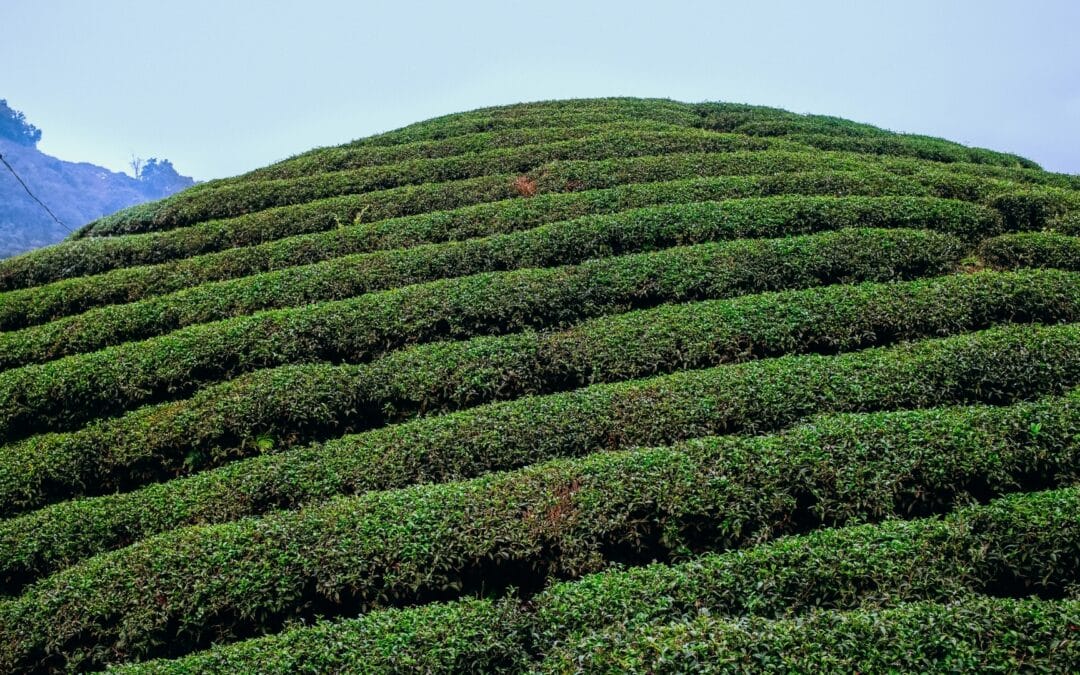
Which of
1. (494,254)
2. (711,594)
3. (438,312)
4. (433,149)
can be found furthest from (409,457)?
(433,149)

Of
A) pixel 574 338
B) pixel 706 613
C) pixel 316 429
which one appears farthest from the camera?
pixel 574 338

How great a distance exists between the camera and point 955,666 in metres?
6.64

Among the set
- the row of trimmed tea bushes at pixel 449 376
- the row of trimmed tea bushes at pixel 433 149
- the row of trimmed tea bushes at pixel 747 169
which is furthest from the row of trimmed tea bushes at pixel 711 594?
the row of trimmed tea bushes at pixel 433 149

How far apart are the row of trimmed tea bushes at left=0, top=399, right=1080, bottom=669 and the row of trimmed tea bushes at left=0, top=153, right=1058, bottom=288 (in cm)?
1055

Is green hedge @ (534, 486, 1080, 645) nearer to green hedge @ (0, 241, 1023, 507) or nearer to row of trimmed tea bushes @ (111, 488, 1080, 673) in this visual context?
row of trimmed tea bushes @ (111, 488, 1080, 673)

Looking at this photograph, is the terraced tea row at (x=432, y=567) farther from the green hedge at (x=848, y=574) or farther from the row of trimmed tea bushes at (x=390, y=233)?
the row of trimmed tea bushes at (x=390, y=233)

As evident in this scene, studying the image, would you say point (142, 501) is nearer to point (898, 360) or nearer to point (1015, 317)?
point (898, 360)

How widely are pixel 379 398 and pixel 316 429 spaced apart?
1.20 metres

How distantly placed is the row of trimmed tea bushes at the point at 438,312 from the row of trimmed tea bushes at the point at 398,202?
4049 millimetres

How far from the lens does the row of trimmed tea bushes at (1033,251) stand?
14055mm

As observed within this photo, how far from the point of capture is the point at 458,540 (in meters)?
9.05

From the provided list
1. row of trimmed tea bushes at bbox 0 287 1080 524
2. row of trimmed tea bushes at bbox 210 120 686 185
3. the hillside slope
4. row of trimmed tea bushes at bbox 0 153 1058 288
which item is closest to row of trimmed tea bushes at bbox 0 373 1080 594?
the hillside slope

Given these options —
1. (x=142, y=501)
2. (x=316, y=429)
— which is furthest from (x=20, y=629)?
(x=316, y=429)

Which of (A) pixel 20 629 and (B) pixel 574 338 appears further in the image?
(B) pixel 574 338
